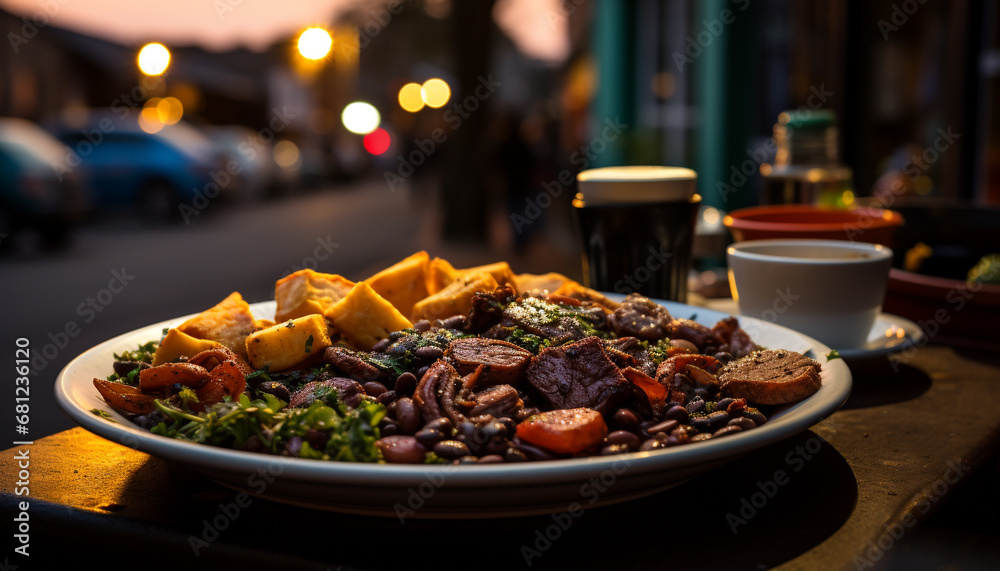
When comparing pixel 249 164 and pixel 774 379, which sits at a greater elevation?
pixel 774 379

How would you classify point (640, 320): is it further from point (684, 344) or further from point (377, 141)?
point (377, 141)

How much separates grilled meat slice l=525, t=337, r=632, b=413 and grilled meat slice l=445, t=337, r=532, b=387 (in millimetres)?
27

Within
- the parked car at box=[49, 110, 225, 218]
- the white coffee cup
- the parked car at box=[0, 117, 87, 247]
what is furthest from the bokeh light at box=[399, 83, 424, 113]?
the white coffee cup

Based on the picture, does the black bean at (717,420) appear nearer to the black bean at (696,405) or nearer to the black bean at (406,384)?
the black bean at (696,405)

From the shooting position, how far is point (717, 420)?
123 cm

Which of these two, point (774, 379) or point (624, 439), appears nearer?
point (624, 439)

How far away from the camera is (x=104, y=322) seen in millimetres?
8133

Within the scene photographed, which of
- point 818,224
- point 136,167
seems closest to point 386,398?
point 818,224

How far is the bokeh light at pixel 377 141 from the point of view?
6006 cm

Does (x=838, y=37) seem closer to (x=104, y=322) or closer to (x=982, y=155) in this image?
(x=982, y=155)

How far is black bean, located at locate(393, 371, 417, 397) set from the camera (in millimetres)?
1295

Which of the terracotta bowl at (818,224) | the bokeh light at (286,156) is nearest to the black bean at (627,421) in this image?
the terracotta bowl at (818,224)

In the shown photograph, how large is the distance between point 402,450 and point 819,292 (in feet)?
3.52

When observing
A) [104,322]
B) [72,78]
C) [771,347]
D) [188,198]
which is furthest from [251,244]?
[72,78]
